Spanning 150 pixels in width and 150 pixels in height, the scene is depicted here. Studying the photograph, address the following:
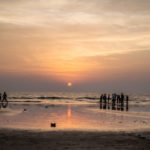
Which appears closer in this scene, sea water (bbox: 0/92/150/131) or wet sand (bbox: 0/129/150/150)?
A: wet sand (bbox: 0/129/150/150)

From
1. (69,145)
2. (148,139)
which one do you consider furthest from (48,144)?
(148,139)

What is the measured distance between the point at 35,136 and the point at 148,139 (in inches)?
263

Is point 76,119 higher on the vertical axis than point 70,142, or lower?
lower

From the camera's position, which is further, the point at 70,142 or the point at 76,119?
the point at 76,119

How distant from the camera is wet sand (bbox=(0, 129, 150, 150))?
41.1ft

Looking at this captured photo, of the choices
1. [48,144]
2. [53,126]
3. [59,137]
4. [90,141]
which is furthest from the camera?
[53,126]

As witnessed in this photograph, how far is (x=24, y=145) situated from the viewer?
12883mm

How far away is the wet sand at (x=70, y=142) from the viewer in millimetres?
12516

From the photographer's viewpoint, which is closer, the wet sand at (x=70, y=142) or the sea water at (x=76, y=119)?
the wet sand at (x=70, y=142)

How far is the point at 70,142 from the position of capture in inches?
544

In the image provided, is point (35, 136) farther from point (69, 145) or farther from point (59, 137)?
point (69, 145)

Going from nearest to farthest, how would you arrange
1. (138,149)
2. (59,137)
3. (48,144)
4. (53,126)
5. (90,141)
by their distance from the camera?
(138,149) → (48,144) → (90,141) → (59,137) → (53,126)

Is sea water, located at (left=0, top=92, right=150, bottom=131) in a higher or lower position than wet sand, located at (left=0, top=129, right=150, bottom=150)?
lower

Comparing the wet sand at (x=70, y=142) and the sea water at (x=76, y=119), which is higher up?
the wet sand at (x=70, y=142)
